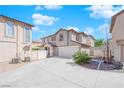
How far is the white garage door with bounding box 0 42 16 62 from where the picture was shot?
13172 mm

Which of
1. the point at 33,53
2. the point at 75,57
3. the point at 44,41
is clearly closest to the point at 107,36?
the point at 75,57

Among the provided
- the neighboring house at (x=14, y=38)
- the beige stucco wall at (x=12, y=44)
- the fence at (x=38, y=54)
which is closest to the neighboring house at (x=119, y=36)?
the fence at (x=38, y=54)

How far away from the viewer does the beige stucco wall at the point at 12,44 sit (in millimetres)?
13156

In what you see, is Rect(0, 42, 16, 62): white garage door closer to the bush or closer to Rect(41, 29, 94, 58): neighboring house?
the bush

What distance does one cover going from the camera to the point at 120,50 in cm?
1457

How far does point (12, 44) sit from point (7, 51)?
0.93 meters

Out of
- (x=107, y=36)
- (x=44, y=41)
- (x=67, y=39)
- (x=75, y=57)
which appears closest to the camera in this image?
(x=75, y=57)

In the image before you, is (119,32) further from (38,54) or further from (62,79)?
(38,54)

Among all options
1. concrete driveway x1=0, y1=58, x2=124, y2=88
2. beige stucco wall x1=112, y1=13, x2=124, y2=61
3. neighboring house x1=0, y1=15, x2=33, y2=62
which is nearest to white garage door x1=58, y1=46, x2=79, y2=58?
neighboring house x1=0, y1=15, x2=33, y2=62

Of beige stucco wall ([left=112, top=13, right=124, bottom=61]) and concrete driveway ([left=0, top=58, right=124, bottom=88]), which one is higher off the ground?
beige stucco wall ([left=112, top=13, right=124, bottom=61])

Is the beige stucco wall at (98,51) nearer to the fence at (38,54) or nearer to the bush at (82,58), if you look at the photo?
the fence at (38,54)
